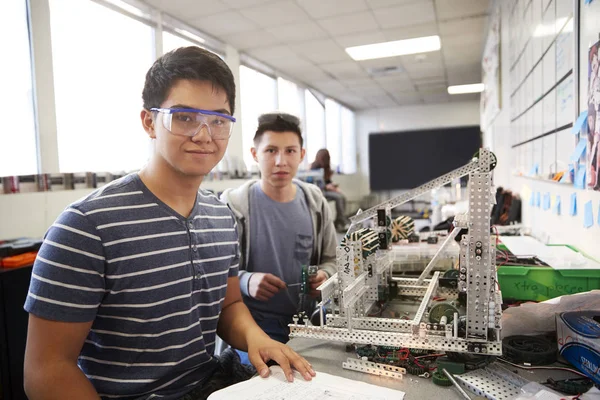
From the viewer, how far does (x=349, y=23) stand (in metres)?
4.76

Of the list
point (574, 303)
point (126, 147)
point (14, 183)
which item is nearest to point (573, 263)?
point (574, 303)

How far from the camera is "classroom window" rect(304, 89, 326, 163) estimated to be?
27.3 feet

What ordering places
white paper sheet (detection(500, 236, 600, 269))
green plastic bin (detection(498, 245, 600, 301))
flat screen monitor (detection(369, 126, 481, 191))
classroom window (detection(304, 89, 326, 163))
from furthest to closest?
flat screen monitor (detection(369, 126, 481, 191)), classroom window (detection(304, 89, 326, 163)), white paper sheet (detection(500, 236, 600, 269)), green plastic bin (detection(498, 245, 600, 301))

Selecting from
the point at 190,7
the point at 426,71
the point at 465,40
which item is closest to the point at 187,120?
the point at 190,7

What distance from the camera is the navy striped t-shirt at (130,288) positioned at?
0.99 meters

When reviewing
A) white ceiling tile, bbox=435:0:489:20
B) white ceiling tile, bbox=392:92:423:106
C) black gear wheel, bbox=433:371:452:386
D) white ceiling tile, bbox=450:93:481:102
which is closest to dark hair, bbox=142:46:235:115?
black gear wheel, bbox=433:371:452:386

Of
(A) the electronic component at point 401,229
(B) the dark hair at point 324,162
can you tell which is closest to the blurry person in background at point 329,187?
(B) the dark hair at point 324,162

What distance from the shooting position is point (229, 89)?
123 cm

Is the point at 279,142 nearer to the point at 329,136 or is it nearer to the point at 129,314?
the point at 129,314

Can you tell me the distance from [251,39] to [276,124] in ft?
12.4

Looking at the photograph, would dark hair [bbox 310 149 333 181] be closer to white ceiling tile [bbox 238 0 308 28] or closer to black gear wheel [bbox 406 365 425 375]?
white ceiling tile [bbox 238 0 308 28]

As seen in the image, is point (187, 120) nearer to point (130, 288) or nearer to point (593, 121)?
point (130, 288)

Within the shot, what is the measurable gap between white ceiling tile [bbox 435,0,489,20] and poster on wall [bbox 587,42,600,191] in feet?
11.0

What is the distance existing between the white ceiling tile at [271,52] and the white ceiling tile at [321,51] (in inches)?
5.4
